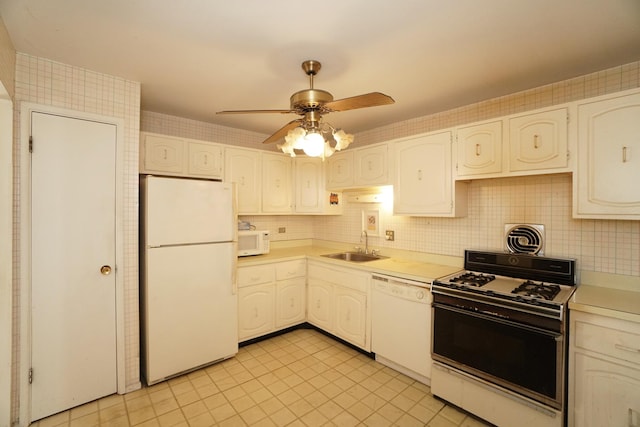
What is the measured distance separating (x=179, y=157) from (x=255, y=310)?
171cm

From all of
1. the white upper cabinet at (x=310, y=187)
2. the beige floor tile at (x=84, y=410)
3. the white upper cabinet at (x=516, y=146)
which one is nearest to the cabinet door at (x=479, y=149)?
the white upper cabinet at (x=516, y=146)

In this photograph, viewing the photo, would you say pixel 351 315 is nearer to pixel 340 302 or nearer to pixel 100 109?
pixel 340 302

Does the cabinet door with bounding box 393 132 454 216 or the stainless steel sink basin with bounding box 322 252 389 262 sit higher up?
the cabinet door with bounding box 393 132 454 216

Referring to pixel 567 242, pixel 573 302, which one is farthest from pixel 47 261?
pixel 567 242

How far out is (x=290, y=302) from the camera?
10.8 ft

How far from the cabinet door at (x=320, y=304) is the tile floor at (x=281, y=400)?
0.43 meters

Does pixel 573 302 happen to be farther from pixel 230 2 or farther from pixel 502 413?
pixel 230 2

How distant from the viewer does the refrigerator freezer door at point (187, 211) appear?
2.31 m

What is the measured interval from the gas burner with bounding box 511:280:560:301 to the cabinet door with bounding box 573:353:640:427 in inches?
13.5

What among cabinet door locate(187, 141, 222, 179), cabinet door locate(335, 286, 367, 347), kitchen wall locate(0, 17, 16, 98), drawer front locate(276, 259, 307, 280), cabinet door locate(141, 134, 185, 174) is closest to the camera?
kitchen wall locate(0, 17, 16, 98)

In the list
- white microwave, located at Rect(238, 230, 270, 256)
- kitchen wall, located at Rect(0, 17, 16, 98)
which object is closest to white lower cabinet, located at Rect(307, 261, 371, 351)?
white microwave, located at Rect(238, 230, 270, 256)

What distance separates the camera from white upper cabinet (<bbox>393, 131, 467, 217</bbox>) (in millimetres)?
Answer: 2477

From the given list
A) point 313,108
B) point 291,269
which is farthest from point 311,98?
point 291,269

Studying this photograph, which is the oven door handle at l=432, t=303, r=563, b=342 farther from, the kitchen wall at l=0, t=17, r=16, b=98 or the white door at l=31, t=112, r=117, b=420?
the kitchen wall at l=0, t=17, r=16, b=98
